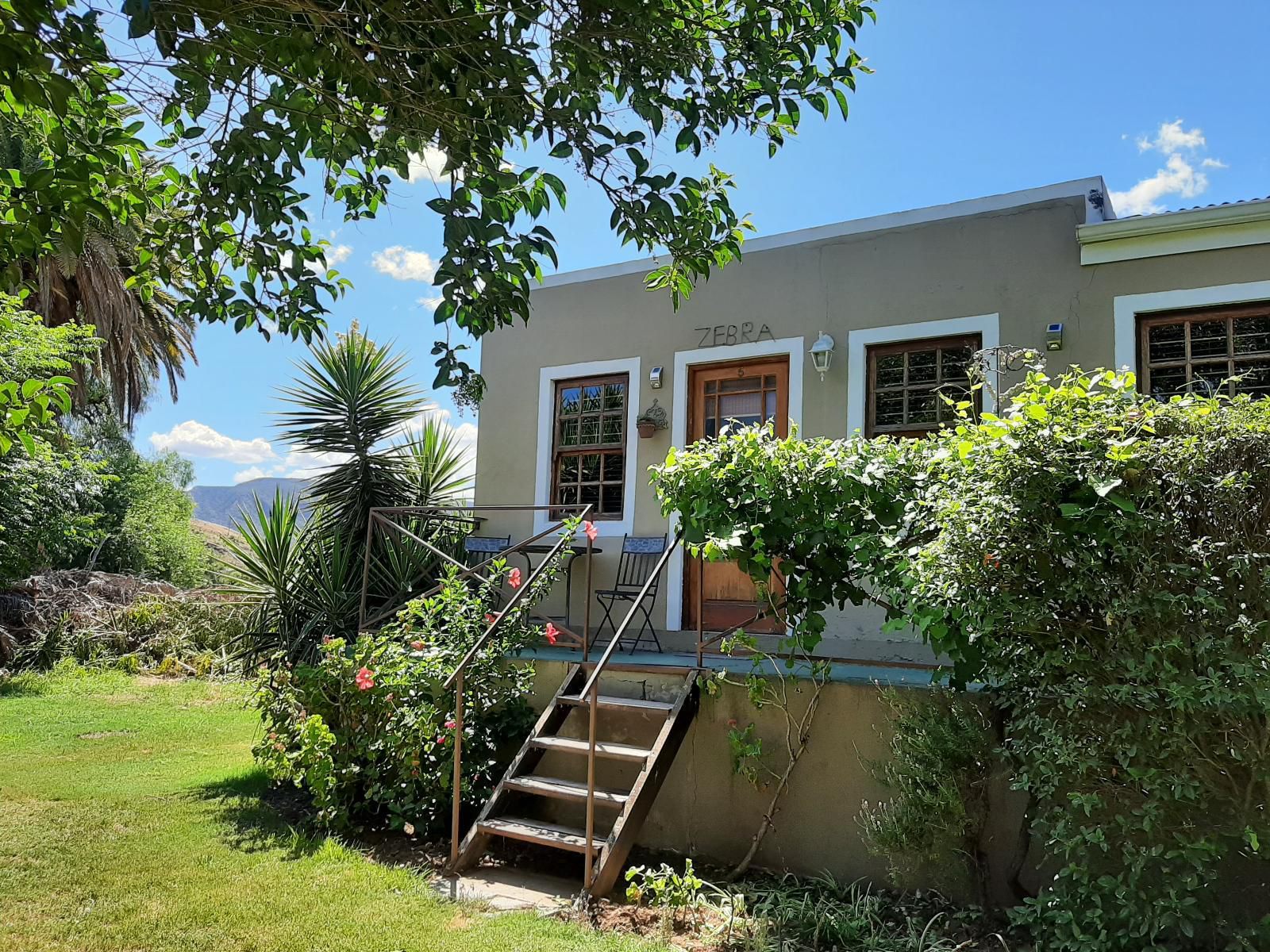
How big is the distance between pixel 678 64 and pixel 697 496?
2016 mm

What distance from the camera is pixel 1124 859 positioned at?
318cm

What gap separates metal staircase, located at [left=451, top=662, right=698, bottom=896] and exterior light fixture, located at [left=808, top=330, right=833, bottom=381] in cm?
279

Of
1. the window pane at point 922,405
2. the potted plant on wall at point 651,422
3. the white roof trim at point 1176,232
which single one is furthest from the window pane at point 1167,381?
the potted plant on wall at point 651,422

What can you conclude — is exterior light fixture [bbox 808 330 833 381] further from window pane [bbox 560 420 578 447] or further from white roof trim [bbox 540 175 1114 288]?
window pane [bbox 560 420 578 447]

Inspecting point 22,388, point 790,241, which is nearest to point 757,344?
point 790,241

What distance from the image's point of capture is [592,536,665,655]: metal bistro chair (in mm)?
7098

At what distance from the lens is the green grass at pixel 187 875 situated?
12.6 feet

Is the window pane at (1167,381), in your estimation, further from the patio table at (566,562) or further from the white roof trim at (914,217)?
the patio table at (566,562)

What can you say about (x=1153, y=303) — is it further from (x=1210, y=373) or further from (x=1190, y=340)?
(x=1210, y=373)

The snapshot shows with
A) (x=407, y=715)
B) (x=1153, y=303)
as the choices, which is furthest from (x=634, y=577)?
(x=1153, y=303)

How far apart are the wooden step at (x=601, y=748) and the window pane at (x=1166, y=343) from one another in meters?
4.22

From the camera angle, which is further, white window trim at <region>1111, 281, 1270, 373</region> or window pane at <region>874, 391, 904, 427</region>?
window pane at <region>874, 391, 904, 427</region>

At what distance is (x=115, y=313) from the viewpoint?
560 inches

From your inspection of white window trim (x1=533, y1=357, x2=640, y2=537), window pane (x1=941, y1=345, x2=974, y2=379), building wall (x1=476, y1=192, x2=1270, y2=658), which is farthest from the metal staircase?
window pane (x1=941, y1=345, x2=974, y2=379)
